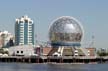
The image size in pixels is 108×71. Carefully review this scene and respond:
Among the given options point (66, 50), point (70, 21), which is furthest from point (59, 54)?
point (70, 21)

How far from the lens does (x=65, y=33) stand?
194 metres

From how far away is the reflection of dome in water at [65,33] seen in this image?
19412 centimetres

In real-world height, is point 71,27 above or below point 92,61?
above

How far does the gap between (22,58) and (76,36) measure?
24.7m

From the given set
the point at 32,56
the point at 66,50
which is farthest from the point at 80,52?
the point at 32,56

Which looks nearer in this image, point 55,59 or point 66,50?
point 55,59

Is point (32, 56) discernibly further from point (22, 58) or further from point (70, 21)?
point (70, 21)

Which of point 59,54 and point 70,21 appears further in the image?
point 70,21

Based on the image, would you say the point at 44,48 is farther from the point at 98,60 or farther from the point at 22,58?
the point at 98,60

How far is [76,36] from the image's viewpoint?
195 m

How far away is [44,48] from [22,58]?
533 inches

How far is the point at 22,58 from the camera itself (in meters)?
186

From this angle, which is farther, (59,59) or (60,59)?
(59,59)

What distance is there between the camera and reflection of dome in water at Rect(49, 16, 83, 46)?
194m
